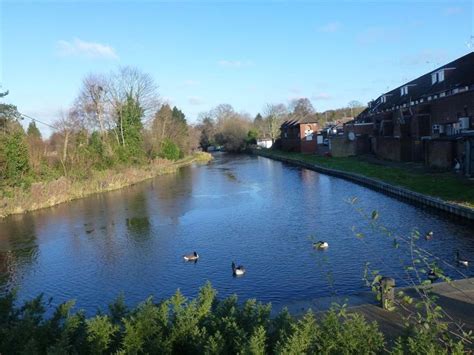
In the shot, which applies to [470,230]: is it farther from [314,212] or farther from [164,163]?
[164,163]

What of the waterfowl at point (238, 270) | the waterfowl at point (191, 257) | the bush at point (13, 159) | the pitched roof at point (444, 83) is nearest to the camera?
the waterfowl at point (238, 270)

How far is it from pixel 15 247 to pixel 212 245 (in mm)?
8933

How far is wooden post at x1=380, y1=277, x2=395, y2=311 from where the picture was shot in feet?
30.0

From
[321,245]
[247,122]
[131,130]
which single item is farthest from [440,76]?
[247,122]

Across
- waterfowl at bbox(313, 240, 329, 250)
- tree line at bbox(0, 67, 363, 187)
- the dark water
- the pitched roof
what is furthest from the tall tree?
waterfowl at bbox(313, 240, 329, 250)

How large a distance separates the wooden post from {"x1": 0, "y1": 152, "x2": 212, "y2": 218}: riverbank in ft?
82.7

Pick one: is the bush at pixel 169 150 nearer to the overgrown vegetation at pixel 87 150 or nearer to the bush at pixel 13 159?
the overgrown vegetation at pixel 87 150

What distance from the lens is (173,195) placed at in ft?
112

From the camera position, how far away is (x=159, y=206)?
1147 inches

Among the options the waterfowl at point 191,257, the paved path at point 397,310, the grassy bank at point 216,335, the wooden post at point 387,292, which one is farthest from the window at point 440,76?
the grassy bank at point 216,335

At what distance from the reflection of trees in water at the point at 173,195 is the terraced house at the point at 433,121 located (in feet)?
55.7

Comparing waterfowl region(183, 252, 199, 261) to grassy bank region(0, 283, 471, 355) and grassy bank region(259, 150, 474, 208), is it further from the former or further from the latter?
grassy bank region(259, 150, 474, 208)

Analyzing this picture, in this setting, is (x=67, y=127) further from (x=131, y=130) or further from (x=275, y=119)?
(x=275, y=119)

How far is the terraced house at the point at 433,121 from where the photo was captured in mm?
30453
